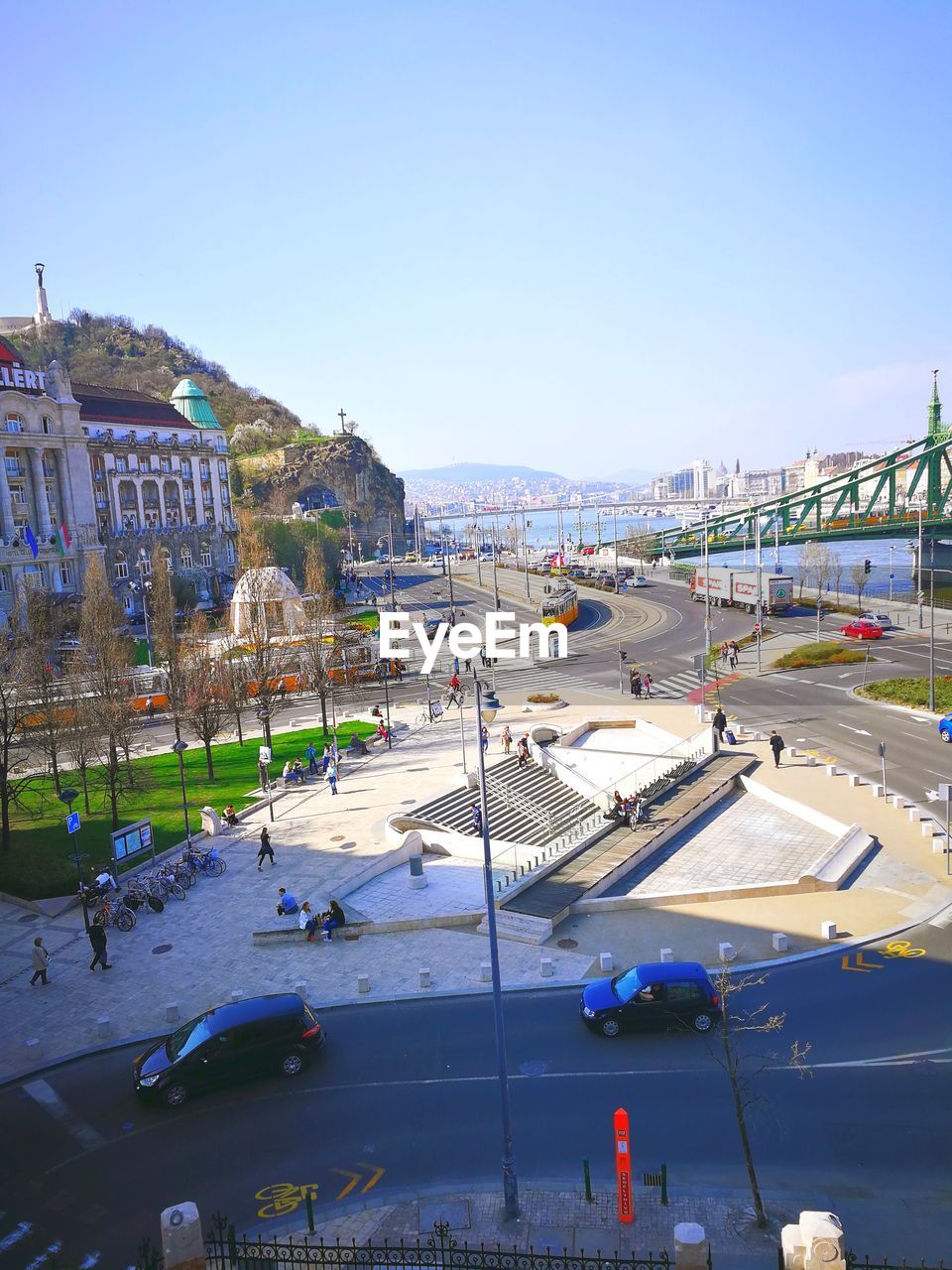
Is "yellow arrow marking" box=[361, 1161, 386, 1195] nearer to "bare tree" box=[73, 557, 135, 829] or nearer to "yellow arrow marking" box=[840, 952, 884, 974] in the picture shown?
"yellow arrow marking" box=[840, 952, 884, 974]

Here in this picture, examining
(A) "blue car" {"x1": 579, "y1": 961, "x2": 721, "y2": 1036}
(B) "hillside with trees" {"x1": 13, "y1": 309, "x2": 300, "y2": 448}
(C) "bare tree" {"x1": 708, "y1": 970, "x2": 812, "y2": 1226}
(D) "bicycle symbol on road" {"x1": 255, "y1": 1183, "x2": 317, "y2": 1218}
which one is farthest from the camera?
(B) "hillside with trees" {"x1": 13, "y1": 309, "x2": 300, "y2": 448}

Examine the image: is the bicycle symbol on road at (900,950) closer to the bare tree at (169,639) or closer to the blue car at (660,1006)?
the blue car at (660,1006)

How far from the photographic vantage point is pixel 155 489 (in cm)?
8800

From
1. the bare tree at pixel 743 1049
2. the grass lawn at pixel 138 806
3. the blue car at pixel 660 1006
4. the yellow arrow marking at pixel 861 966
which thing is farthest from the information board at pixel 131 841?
the yellow arrow marking at pixel 861 966

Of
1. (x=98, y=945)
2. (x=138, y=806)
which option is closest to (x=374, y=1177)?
(x=98, y=945)

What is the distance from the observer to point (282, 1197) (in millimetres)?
11961

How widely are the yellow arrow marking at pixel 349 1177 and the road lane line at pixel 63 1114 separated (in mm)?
3918

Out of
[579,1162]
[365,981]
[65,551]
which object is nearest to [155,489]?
[65,551]

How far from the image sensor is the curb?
52.9 feet

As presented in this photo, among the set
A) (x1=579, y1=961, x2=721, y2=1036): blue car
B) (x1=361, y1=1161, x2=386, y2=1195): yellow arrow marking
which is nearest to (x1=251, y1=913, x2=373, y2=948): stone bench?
(x1=579, y1=961, x2=721, y2=1036): blue car

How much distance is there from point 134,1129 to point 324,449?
457 ft

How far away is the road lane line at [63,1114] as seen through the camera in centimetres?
1366

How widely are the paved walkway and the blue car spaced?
2147 mm

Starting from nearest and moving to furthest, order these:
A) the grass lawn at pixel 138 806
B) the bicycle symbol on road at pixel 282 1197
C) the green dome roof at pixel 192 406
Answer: the bicycle symbol on road at pixel 282 1197 < the grass lawn at pixel 138 806 < the green dome roof at pixel 192 406
